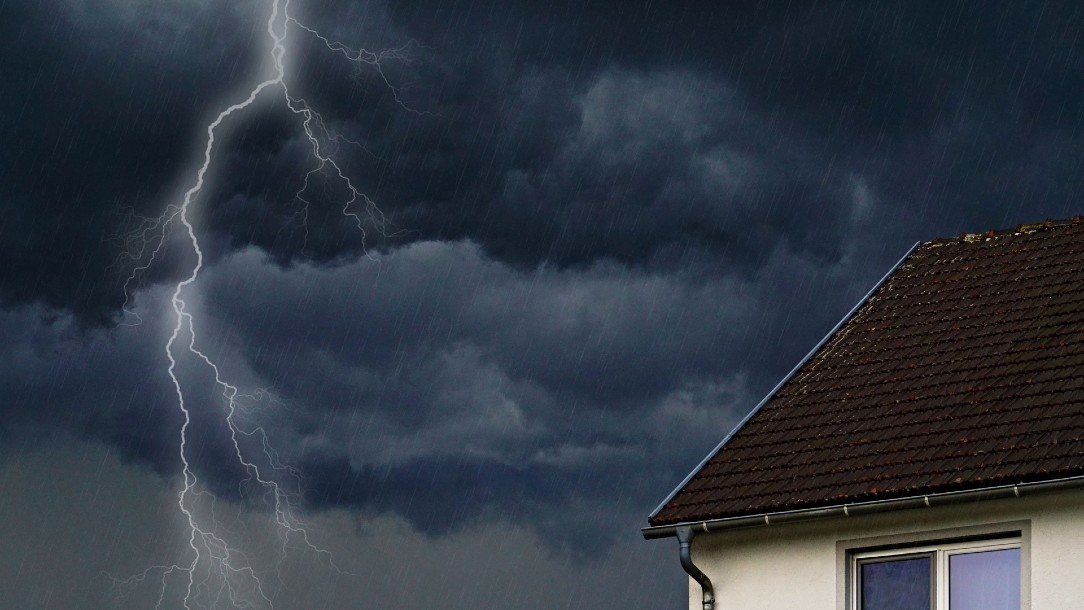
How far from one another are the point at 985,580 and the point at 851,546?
3.25ft

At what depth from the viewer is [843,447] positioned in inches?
463

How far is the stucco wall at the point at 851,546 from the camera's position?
10.4m

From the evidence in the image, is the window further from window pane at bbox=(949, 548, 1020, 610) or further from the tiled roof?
the tiled roof

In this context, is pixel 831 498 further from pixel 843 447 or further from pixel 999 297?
pixel 999 297

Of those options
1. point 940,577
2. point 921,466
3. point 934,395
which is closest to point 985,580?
point 940,577

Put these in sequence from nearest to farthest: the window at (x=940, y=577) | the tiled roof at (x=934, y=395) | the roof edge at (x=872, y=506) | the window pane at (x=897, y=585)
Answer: the roof edge at (x=872, y=506), the window at (x=940, y=577), the tiled roof at (x=934, y=395), the window pane at (x=897, y=585)

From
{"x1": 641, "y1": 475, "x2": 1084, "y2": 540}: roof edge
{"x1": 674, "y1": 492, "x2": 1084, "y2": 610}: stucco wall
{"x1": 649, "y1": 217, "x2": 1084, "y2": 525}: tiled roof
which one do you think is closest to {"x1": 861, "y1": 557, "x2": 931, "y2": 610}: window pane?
{"x1": 674, "y1": 492, "x2": 1084, "y2": 610}: stucco wall

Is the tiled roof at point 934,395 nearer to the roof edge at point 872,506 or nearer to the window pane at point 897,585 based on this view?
the roof edge at point 872,506

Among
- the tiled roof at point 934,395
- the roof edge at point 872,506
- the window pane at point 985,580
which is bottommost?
the window pane at point 985,580

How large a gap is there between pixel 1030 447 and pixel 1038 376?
3.34ft

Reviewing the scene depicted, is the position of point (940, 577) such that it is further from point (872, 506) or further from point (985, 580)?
point (872, 506)

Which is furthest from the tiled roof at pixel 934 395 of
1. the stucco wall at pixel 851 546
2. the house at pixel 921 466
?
the stucco wall at pixel 851 546

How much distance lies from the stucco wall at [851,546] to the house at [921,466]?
10 millimetres

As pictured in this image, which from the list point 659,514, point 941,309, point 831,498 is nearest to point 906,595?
point 831,498
